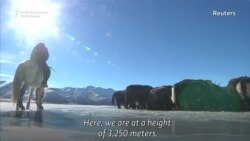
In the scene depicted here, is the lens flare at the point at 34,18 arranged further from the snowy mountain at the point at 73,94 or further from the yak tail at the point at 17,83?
the snowy mountain at the point at 73,94

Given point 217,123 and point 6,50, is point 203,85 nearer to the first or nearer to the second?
point 217,123

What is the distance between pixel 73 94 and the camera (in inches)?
260

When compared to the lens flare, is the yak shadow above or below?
below

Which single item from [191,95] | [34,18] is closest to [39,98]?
[34,18]

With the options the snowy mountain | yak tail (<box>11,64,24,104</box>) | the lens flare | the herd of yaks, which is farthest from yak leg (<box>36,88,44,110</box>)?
the herd of yaks

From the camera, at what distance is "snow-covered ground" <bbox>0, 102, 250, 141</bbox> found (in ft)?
21.2

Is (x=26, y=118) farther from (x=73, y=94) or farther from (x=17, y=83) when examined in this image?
(x=73, y=94)

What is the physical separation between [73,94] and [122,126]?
0.50 metres

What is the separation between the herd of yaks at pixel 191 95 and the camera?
654cm

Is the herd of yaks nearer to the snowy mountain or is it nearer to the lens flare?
the snowy mountain

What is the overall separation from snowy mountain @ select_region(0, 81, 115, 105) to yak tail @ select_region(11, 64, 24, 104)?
4 cm

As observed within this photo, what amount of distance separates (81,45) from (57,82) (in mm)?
368

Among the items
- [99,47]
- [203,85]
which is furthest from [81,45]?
[203,85]

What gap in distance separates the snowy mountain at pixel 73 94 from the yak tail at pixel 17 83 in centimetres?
4
